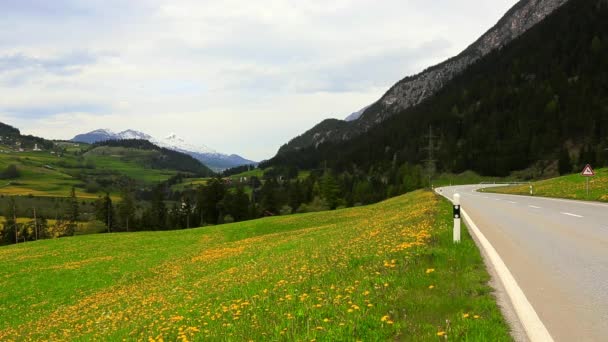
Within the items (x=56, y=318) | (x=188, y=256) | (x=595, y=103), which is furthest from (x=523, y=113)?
(x=56, y=318)

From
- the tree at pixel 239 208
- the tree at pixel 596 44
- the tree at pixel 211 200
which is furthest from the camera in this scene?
the tree at pixel 596 44

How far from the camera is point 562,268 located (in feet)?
31.9

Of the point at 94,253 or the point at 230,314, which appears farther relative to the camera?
the point at 94,253

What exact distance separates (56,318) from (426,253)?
17.7m

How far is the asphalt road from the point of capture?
248 inches

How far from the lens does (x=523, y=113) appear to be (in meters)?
167

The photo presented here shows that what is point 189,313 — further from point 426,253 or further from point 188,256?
point 188,256

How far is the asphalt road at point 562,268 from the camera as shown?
630 cm

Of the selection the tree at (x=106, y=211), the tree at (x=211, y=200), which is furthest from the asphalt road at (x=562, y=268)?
the tree at (x=106, y=211)

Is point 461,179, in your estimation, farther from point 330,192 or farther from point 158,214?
point 158,214

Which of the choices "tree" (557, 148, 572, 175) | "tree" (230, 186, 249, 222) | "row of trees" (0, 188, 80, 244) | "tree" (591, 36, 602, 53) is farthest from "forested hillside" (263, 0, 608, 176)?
"row of trees" (0, 188, 80, 244)

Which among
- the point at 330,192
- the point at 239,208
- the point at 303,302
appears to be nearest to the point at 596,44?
the point at 330,192

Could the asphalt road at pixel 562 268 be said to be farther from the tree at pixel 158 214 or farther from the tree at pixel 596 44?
the tree at pixel 596 44

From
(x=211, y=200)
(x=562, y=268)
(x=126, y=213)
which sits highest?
(x=562, y=268)
